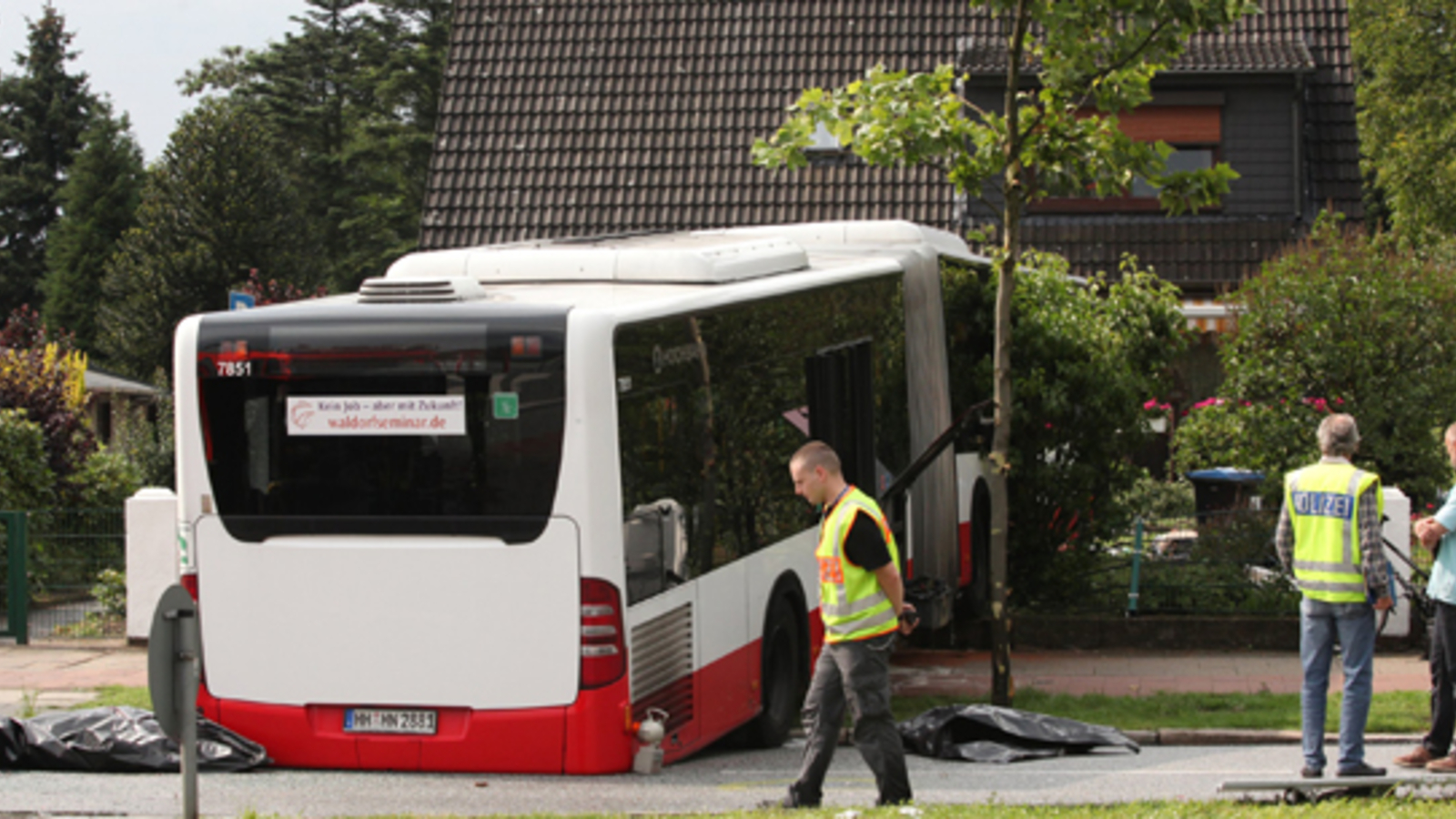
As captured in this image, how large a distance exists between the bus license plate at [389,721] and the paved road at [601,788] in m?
0.30

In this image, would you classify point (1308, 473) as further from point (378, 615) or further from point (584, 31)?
point (584, 31)

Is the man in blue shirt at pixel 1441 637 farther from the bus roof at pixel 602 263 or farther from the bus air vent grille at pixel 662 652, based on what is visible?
the bus roof at pixel 602 263

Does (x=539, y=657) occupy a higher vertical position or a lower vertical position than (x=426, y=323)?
lower

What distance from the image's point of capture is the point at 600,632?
852 cm

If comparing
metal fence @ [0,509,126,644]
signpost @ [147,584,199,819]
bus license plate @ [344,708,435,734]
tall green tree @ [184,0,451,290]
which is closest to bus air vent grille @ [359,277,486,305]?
bus license plate @ [344,708,435,734]

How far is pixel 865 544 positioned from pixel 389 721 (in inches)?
109

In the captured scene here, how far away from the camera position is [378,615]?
8.76m

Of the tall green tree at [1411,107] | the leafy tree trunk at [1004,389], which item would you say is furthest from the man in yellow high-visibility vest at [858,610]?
the tall green tree at [1411,107]

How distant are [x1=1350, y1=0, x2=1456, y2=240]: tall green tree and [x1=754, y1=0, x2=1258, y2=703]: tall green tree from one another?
33.5 meters

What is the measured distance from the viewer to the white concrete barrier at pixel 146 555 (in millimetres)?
15195

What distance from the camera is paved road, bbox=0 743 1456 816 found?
27.4 ft

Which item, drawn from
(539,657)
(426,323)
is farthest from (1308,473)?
(426,323)

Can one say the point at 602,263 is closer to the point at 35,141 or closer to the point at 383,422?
the point at 383,422

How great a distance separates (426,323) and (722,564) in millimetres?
2350
